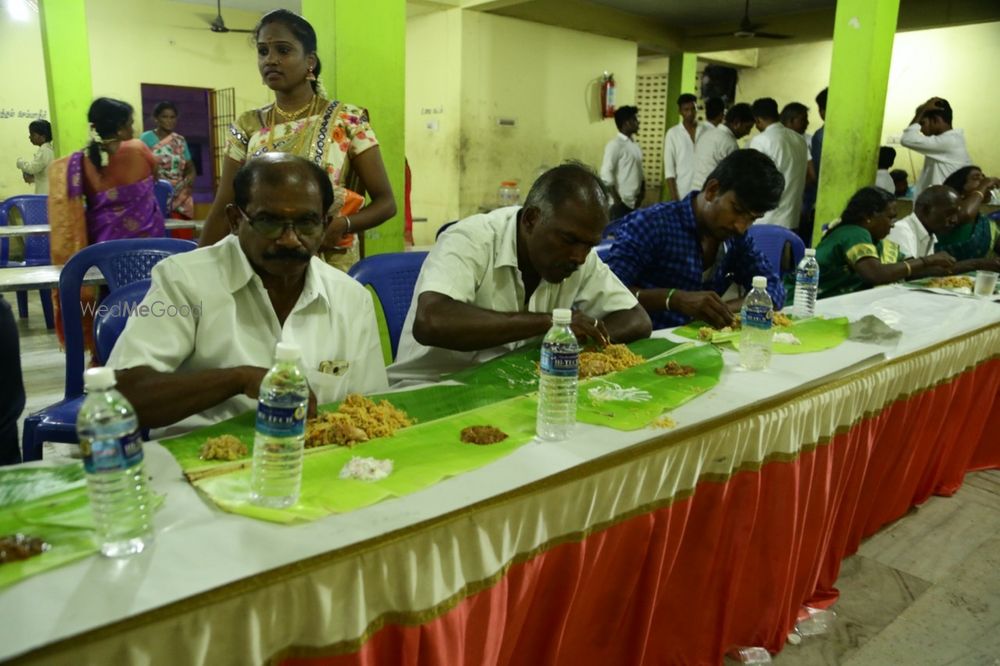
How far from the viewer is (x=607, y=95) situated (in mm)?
10320

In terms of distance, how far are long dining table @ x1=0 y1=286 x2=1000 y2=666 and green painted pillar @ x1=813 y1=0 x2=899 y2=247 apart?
3.28 m

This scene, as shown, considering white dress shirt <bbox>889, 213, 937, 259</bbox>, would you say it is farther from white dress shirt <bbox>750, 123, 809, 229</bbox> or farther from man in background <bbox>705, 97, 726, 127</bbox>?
man in background <bbox>705, 97, 726, 127</bbox>

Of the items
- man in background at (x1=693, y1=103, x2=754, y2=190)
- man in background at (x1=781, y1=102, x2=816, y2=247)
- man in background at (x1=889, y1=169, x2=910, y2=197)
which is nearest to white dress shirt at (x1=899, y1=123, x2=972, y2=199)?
man in background at (x1=781, y1=102, x2=816, y2=247)

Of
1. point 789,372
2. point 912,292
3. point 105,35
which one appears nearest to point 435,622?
point 789,372

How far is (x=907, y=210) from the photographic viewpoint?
8.89 m

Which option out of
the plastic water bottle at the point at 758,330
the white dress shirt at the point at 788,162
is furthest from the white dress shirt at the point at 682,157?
the plastic water bottle at the point at 758,330

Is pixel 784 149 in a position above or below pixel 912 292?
above

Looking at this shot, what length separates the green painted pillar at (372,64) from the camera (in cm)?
433

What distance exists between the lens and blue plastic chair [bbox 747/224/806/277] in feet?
14.4

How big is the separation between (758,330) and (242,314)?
4.81ft

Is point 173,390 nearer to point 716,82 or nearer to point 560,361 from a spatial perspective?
point 560,361

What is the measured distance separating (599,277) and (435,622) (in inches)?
57.5

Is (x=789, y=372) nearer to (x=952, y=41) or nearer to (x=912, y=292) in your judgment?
(x=912, y=292)

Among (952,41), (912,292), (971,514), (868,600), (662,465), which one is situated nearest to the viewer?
(662,465)
